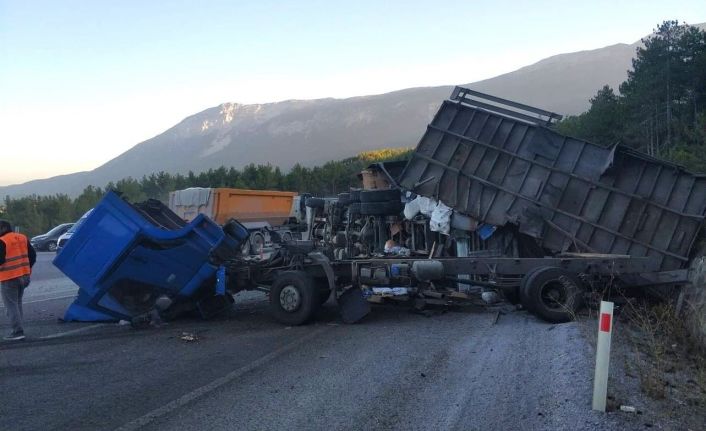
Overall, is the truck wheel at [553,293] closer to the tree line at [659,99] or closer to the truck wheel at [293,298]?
the truck wheel at [293,298]

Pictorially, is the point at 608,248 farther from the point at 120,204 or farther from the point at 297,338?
the point at 120,204

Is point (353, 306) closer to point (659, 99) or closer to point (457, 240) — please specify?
point (457, 240)

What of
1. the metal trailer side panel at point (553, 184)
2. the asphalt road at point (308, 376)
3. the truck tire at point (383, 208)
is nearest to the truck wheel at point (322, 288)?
the asphalt road at point (308, 376)

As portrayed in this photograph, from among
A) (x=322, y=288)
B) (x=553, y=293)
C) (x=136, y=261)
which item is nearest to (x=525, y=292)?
(x=553, y=293)

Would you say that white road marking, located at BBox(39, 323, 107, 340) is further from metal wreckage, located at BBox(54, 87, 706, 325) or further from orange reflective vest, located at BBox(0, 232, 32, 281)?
orange reflective vest, located at BBox(0, 232, 32, 281)

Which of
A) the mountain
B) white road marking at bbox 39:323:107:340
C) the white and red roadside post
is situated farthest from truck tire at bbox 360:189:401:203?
the mountain

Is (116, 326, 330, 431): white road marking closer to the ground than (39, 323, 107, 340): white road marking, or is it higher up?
higher up

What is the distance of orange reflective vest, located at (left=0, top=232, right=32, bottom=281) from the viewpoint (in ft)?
26.2

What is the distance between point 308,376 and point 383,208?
19.7 feet

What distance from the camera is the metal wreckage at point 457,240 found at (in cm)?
837

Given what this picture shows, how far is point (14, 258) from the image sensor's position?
8.06 m

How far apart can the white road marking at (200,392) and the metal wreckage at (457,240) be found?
65.2 inches

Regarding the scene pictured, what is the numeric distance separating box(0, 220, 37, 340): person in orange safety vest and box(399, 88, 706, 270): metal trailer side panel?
6.46m

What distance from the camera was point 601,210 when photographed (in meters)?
9.72
